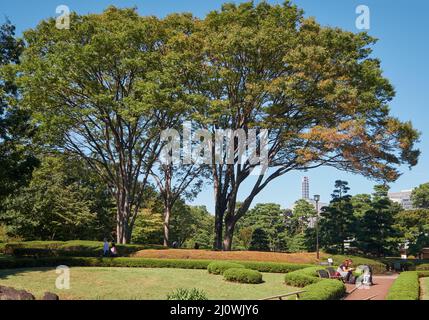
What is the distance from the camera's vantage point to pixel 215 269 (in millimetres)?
20984

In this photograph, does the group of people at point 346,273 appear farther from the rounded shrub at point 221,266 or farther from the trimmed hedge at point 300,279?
the rounded shrub at point 221,266

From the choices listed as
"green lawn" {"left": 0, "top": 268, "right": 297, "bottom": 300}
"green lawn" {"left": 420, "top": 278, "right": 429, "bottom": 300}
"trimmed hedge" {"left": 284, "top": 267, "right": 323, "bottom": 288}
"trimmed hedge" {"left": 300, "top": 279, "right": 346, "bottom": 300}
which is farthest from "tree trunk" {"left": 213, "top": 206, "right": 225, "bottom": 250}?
"trimmed hedge" {"left": 300, "top": 279, "right": 346, "bottom": 300}

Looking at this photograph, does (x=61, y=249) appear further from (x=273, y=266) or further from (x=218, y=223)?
(x=273, y=266)

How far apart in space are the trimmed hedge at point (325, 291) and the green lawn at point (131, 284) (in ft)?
5.44

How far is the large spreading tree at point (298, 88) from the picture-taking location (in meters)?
26.9

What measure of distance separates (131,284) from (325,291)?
7.45 metres

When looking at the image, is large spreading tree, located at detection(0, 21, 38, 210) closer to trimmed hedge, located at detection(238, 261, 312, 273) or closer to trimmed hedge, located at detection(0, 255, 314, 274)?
trimmed hedge, located at detection(0, 255, 314, 274)

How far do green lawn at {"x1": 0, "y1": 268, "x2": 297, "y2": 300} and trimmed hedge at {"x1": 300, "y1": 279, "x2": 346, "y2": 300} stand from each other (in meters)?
1.66

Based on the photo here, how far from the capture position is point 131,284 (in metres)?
16.5

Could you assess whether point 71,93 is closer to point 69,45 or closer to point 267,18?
point 69,45

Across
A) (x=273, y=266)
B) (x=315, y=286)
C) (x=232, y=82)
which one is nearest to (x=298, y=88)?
(x=232, y=82)

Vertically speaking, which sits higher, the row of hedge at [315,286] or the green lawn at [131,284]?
the row of hedge at [315,286]

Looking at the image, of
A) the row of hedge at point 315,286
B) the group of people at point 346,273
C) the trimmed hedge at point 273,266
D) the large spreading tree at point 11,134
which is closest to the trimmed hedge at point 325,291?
the row of hedge at point 315,286

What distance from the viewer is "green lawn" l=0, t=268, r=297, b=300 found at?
14.5m
